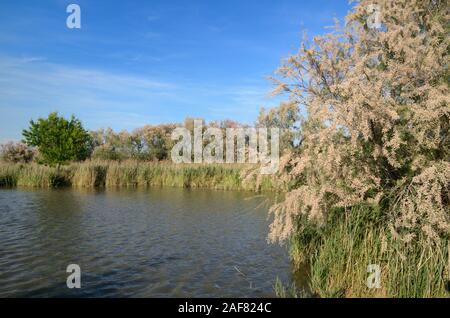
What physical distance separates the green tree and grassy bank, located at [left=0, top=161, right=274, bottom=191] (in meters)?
0.98

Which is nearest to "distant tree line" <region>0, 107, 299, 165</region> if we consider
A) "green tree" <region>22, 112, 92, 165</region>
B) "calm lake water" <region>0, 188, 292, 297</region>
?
"green tree" <region>22, 112, 92, 165</region>

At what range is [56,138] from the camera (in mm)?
31469

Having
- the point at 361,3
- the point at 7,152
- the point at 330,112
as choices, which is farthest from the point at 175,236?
the point at 7,152

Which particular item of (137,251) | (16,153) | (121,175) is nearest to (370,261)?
(137,251)

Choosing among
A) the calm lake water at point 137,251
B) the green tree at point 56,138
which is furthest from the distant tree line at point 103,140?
the calm lake water at point 137,251

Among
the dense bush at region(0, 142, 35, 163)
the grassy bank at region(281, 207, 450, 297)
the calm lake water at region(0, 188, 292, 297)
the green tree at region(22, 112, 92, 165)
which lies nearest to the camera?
the grassy bank at region(281, 207, 450, 297)

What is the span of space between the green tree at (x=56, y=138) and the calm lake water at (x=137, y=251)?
510 inches

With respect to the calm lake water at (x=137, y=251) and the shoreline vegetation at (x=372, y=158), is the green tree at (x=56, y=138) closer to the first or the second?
the calm lake water at (x=137, y=251)

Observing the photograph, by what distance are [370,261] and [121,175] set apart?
25532 millimetres

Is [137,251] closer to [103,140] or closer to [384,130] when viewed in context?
[384,130]

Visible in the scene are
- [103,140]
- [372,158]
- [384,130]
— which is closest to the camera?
[384,130]

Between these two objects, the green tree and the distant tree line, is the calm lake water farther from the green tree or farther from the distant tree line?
the green tree

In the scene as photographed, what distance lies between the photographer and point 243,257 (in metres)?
10.3

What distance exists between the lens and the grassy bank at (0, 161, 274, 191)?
92.4 feet
